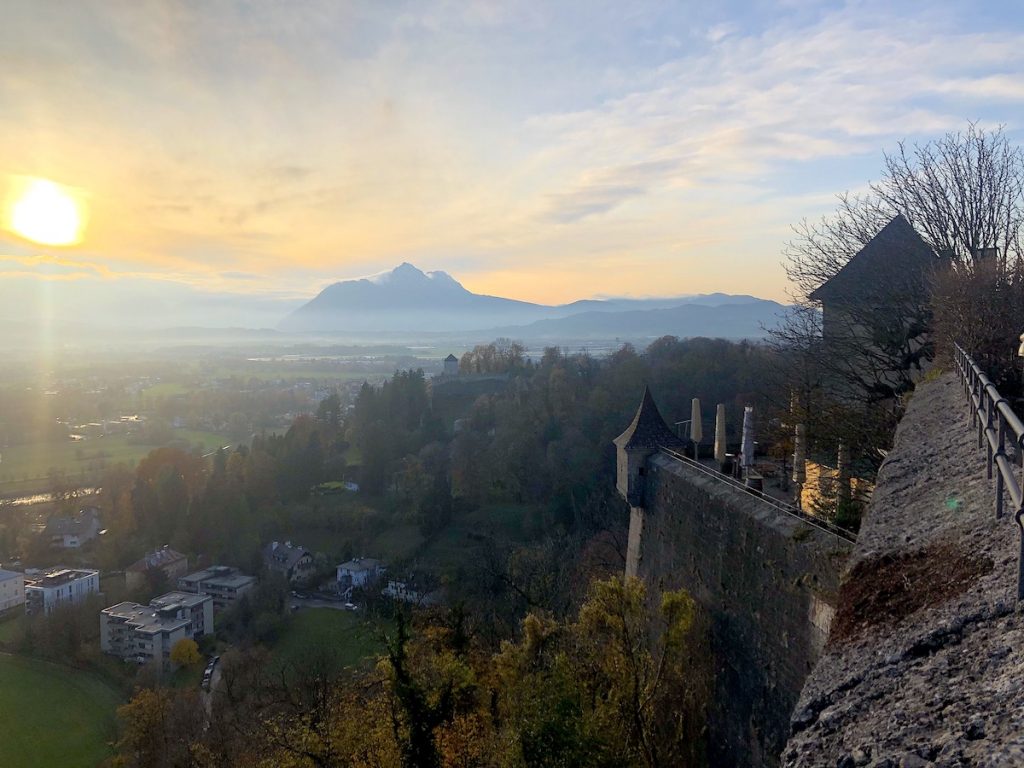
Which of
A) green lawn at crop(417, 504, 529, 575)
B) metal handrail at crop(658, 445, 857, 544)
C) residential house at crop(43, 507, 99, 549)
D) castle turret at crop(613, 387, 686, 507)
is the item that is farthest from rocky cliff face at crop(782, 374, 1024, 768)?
residential house at crop(43, 507, 99, 549)

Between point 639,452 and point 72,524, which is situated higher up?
point 639,452

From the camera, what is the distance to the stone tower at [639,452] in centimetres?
1583

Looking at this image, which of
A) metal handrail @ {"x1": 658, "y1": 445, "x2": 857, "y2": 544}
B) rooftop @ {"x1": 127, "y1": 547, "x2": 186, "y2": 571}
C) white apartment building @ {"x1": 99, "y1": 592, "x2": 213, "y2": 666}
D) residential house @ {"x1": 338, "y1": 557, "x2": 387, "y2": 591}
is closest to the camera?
metal handrail @ {"x1": 658, "y1": 445, "x2": 857, "y2": 544}

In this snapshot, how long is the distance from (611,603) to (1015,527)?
25.2 feet

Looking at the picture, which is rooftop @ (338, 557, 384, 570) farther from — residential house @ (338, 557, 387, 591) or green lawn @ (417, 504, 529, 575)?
green lawn @ (417, 504, 529, 575)

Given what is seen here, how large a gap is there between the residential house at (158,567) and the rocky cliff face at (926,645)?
48462 millimetres

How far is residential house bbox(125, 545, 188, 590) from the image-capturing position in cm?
4433

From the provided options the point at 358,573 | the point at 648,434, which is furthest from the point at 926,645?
the point at 358,573

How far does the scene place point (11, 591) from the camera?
4234 cm

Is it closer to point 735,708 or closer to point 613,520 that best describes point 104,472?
point 613,520

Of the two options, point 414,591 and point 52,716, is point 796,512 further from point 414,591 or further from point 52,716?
point 52,716

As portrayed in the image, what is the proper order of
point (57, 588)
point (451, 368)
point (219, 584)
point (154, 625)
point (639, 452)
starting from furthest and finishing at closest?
point (451, 368) → point (219, 584) → point (57, 588) → point (154, 625) → point (639, 452)

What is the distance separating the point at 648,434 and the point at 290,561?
35818mm

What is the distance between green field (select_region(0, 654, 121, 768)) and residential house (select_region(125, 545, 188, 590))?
8147 millimetres
